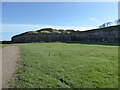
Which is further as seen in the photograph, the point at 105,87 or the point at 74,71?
the point at 74,71

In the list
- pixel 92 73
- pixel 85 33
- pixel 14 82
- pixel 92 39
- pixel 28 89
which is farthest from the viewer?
pixel 85 33

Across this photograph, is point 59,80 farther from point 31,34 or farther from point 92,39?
point 31,34

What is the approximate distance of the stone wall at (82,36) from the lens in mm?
20350

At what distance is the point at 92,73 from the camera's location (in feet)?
13.0

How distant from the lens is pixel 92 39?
24.2 m

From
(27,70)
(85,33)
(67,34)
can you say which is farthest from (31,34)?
(27,70)

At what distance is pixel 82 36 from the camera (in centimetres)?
2650

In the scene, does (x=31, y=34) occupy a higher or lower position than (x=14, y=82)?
higher

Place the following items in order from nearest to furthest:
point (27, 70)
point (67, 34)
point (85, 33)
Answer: point (27, 70)
point (85, 33)
point (67, 34)

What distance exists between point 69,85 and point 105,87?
0.96 metres

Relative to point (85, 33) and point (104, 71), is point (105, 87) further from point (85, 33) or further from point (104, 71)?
point (85, 33)

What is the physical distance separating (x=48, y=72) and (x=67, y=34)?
24976 millimetres

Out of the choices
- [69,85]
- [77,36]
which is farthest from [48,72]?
[77,36]

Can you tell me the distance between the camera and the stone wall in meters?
20.4
